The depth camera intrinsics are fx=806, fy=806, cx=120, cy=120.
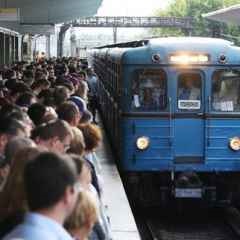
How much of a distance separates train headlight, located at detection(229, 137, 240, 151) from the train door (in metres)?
0.43

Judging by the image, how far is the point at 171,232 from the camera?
491 inches

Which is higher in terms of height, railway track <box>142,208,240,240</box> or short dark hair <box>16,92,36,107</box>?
short dark hair <box>16,92,36,107</box>

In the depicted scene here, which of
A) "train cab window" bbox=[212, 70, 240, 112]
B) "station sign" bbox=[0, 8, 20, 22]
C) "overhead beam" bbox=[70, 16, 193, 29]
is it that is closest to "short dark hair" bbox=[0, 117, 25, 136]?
"train cab window" bbox=[212, 70, 240, 112]

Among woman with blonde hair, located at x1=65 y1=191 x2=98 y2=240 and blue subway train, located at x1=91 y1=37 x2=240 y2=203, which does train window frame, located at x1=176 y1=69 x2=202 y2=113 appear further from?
woman with blonde hair, located at x1=65 y1=191 x2=98 y2=240

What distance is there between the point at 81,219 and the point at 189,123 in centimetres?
849

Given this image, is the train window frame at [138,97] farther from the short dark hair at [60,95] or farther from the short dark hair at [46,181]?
the short dark hair at [46,181]

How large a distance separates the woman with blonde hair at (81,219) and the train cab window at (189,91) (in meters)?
8.51

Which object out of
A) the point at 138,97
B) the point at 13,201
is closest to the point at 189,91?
the point at 138,97

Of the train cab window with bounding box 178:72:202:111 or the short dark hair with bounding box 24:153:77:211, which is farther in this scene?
the train cab window with bounding box 178:72:202:111

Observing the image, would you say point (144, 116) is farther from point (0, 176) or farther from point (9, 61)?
point (9, 61)

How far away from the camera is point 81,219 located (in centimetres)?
384

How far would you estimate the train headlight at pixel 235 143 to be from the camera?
40.3ft

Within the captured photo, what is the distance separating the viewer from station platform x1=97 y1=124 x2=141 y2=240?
31.0 ft

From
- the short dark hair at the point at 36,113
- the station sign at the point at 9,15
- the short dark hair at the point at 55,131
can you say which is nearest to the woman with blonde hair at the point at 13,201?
the short dark hair at the point at 55,131
